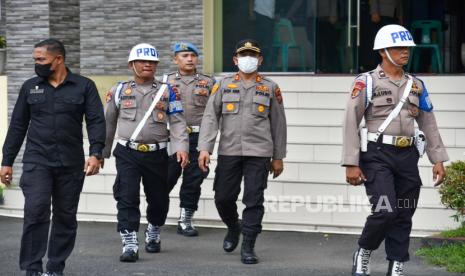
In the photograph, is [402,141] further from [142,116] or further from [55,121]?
[55,121]

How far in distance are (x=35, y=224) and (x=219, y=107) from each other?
6.83 feet

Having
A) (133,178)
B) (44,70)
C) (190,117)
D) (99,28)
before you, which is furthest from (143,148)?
(99,28)

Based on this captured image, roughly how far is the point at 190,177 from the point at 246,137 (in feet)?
5.31

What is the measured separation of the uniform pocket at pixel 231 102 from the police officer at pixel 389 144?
55.9 inches

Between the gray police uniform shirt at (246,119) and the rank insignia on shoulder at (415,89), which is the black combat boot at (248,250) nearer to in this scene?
the gray police uniform shirt at (246,119)

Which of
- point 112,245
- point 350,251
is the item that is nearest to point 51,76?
point 112,245

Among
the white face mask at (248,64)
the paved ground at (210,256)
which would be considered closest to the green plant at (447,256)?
the paved ground at (210,256)

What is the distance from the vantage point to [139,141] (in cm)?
915

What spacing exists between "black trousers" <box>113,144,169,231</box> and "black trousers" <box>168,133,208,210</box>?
3.49 feet

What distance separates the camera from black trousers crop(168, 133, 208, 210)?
1038 centimetres

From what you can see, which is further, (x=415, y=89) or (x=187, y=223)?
(x=187, y=223)

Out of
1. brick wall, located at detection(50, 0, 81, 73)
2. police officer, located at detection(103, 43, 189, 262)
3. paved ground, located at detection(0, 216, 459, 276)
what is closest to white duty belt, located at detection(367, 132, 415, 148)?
paved ground, located at detection(0, 216, 459, 276)

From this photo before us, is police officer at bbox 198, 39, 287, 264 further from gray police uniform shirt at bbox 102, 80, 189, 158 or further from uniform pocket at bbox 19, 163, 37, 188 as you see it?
uniform pocket at bbox 19, 163, 37, 188

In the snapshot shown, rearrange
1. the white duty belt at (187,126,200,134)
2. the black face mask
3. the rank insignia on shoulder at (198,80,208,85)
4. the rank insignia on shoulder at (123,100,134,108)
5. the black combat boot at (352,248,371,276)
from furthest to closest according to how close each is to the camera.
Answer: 1. the rank insignia on shoulder at (198,80,208,85)
2. the white duty belt at (187,126,200,134)
3. the rank insignia on shoulder at (123,100,134,108)
4. the black combat boot at (352,248,371,276)
5. the black face mask
